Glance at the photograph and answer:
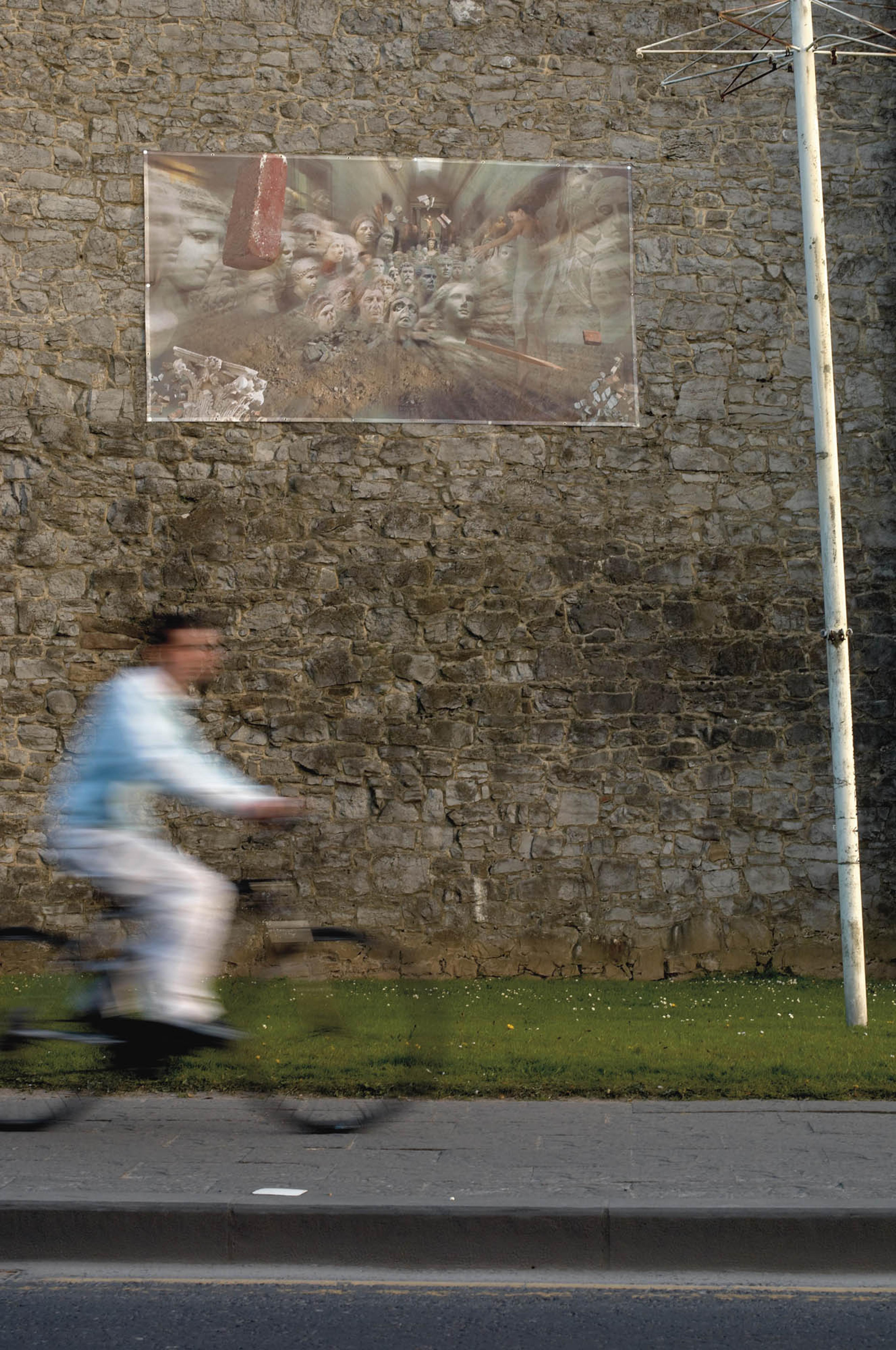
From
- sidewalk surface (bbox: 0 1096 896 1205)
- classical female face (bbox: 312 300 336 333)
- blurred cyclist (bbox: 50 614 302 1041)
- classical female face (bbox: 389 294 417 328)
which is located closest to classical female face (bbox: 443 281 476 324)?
classical female face (bbox: 389 294 417 328)

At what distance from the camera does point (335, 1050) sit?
705 centimetres

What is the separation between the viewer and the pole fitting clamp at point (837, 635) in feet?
28.7

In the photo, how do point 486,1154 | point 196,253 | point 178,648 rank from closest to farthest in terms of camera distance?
point 486,1154, point 178,648, point 196,253

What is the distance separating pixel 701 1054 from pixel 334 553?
5.46 metres

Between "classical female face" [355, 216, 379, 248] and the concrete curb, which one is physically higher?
"classical female face" [355, 216, 379, 248]

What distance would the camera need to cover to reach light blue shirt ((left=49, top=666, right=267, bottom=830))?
19.6 feet

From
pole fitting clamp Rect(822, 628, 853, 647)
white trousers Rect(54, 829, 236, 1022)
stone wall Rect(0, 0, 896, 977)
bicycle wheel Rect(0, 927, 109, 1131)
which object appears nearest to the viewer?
white trousers Rect(54, 829, 236, 1022)

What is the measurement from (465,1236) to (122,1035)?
1.83 metres

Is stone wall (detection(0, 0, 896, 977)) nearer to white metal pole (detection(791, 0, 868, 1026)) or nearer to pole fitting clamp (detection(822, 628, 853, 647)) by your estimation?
white metal pole (detection(791, 0, 868, 1026))

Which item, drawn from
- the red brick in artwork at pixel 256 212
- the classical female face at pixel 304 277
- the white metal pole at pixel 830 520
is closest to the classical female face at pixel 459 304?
the classical female face at pixel 304 277

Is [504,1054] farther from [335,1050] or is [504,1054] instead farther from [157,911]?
[157,911]

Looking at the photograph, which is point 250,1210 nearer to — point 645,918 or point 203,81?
point 645,918

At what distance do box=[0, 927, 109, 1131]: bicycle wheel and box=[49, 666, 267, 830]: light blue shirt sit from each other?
0.64 meters

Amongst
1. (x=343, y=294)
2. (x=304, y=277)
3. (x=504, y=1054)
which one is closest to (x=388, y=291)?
(x=343, y=294)
